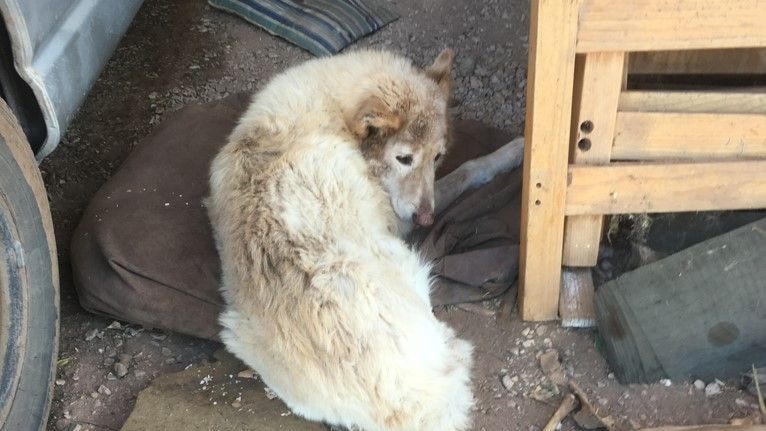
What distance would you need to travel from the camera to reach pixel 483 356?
392 cm

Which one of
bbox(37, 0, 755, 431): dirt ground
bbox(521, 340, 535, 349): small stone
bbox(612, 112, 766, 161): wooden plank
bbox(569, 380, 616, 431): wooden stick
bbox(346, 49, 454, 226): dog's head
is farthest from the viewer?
bbox(346, 49, 454, 226): dog's head

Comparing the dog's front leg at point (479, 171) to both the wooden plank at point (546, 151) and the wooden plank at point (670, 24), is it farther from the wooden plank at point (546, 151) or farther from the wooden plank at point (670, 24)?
the wooden plank at point (670, 24)

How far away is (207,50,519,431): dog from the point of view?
130 inches

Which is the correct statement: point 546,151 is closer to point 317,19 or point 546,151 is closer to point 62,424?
point 62,424

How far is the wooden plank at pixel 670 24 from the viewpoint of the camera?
3.01 metres

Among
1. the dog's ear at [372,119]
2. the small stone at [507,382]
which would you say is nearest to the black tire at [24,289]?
the dog's ear at [372,119]

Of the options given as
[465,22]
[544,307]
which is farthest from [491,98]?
[544,307]

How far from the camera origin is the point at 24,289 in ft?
10.4

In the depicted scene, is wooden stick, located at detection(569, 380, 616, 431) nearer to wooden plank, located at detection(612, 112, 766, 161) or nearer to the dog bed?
the dog bed

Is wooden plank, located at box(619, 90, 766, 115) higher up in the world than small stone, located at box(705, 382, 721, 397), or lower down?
higher up

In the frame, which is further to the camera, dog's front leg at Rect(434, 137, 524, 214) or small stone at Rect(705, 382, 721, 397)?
dog's front leg at Rect(434, 137, 524, 214)

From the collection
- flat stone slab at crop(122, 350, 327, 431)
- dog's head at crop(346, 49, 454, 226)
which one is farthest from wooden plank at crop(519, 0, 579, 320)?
flat stone slab at crop(122, 350, 327, 431)

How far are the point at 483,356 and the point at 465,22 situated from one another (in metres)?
3.22

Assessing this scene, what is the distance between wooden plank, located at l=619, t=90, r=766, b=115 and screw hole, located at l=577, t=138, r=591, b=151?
0.64 feet
